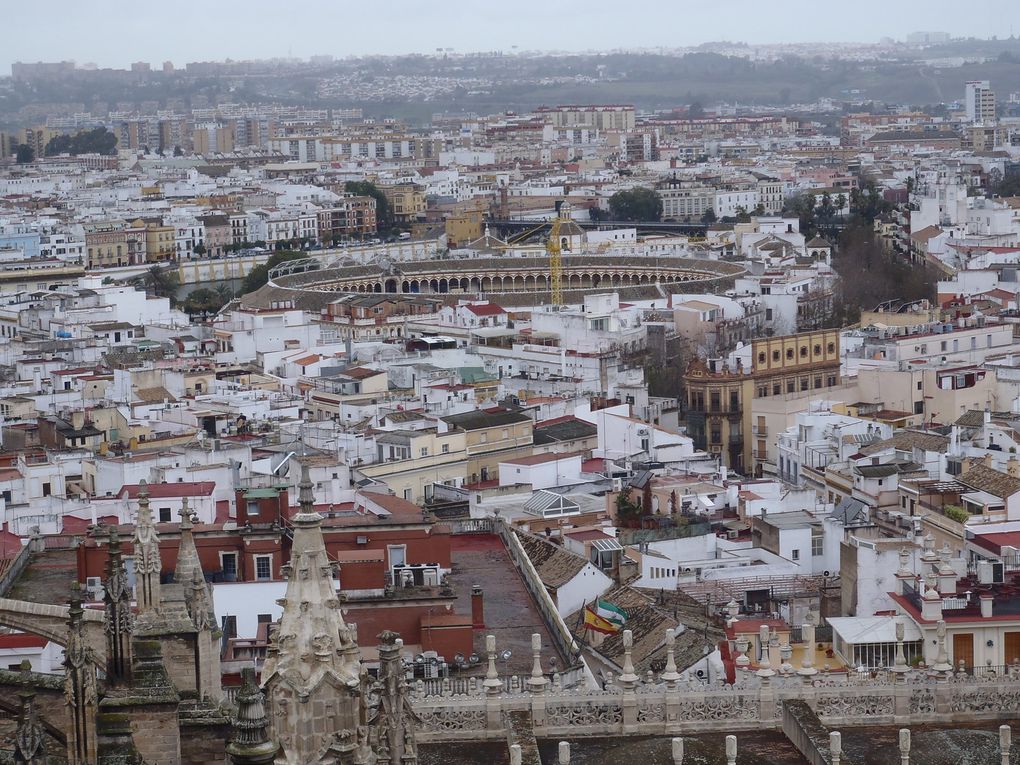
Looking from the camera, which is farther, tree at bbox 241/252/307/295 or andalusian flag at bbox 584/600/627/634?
tree at bbox 241/252/307/295

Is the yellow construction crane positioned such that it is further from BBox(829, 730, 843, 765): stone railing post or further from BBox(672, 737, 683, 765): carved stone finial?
BBox(829, 730, 843, 765): stone railing post

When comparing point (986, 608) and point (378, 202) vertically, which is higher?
point (986, 608)

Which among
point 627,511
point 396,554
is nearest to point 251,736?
point 396,554

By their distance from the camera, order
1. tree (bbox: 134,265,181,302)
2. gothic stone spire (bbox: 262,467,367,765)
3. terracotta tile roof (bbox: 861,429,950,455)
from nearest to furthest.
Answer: gothic stone spire (bbox: 262,467,367,765), terracotta tile roof (bbox: 861,429,950,455), tree (bbox: 134,265,181,302)

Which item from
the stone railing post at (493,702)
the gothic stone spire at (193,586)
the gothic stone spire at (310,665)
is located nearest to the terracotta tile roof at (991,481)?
the stone railing post at (493,702)

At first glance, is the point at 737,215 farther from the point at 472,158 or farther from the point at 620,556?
the point at 620,556

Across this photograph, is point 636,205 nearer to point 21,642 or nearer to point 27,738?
point 21,642

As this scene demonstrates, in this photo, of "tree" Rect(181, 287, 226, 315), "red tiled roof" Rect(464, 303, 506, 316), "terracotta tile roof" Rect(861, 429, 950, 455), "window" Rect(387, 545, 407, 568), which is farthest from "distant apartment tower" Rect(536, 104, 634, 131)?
"window" Rect(387, 545, 407, 568)
